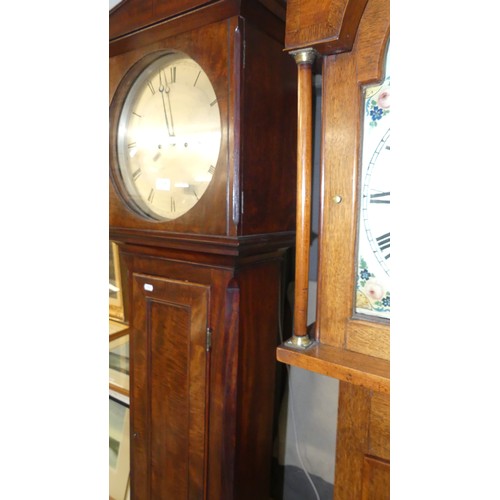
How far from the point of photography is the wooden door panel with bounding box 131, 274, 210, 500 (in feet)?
3.13

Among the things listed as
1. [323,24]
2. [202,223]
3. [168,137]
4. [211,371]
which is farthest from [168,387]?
[323,24]

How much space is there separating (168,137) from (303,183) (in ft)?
1.45

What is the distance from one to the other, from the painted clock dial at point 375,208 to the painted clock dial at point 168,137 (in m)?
0.36

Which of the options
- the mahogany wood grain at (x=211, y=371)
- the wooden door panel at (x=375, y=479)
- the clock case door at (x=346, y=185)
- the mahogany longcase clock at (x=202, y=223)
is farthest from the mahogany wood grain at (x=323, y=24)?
the wooden door panel at (x=375, y=479)

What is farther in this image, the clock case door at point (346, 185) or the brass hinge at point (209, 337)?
the brass hinge at point (209, 337)

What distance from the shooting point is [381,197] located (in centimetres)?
64

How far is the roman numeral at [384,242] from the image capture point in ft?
2.12

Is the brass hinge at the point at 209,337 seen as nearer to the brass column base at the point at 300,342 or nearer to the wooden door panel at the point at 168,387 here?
the wooden door panel at the point at 168,387

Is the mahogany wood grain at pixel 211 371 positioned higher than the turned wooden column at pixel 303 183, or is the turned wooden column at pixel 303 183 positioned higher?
the turned wooden column at pixel 303 183

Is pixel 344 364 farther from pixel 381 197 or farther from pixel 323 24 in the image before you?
pixel 323 24

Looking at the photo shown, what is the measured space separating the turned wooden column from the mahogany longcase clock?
164 millimetres

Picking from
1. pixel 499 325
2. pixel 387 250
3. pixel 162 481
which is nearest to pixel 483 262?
pixel 499 325

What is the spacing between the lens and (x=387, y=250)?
647mm

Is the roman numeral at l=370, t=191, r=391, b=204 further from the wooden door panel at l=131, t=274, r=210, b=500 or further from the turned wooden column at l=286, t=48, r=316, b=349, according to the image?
the wooden door panel at l=131, t=274, r=210, b=500
